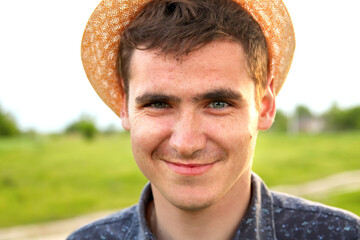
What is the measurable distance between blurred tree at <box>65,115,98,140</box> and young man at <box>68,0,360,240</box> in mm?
15226

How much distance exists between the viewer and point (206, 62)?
2178 mm

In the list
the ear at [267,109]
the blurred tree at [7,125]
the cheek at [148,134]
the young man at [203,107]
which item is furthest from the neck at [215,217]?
the blurred tree at [7,125]

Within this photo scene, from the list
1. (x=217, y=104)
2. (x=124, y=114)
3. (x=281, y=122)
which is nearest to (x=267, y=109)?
(x=217, y=104)

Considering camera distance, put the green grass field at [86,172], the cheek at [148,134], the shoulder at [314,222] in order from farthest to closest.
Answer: the green grass field at [86,172] < the shoulder at [314,222] < the cheek at [148,134]

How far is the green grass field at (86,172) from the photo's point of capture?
9562mm

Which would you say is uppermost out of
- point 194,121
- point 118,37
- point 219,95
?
point 118,37

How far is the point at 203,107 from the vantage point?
2225mm

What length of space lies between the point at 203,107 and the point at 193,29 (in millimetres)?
393

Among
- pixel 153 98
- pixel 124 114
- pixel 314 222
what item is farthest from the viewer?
pixel 124 114

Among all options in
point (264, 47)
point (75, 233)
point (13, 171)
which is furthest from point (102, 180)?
point (264, 47)

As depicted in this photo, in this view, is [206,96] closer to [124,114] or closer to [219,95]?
[219,95]

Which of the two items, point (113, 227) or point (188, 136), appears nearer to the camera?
point (188, 136)

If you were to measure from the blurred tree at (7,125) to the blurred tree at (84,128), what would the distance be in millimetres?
1924

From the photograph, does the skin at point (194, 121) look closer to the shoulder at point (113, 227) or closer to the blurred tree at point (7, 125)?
the shoulder at point (113, 227)
